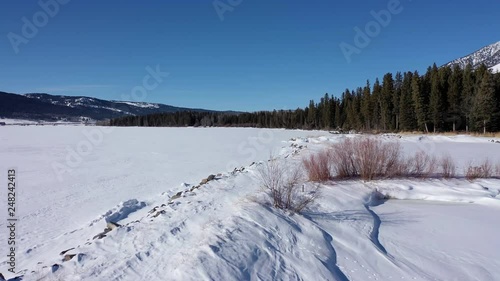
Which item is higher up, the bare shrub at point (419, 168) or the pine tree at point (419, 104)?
the pine tree at point (419, 104)

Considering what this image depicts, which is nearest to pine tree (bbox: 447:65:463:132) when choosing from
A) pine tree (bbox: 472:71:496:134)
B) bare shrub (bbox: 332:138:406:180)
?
pine tree (bbox: 472:71:496:134)

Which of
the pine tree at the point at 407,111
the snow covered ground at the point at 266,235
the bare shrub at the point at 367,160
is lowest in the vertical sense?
the snow covered ground at the point at 266,235

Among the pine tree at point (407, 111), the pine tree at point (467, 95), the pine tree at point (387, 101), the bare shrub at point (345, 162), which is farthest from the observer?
the pine tree at point (387, 101)

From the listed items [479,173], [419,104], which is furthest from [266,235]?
[419,104]

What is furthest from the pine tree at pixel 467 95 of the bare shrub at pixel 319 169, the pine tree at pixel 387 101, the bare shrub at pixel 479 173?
the bare shrub at pixel 319 169

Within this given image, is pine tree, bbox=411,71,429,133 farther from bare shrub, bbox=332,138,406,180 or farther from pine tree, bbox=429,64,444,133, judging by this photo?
bare shrub, bbox=332,138,406,180

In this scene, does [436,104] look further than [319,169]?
Yes

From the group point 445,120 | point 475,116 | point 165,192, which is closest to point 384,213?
point 165,192

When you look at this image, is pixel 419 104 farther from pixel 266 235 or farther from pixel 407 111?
pixel 266 235

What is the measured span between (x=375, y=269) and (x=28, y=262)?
20.5ft

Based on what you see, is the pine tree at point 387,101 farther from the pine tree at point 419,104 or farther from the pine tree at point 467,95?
the pine tree at point 467,95

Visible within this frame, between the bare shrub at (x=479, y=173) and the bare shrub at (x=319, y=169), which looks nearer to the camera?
the bare shrub at (x=319, y=169)

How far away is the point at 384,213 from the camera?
7.18 metres

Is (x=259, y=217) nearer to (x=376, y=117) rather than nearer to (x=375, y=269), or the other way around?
(x=375, y=269)
